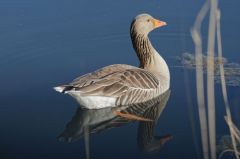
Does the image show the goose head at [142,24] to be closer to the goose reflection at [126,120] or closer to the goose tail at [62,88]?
the goose reflection at [126,120]

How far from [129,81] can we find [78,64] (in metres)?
0.81

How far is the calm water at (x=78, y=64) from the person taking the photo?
4.25 metres

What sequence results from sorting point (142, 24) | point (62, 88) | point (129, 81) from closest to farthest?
point (62, 88) → point (129, 81) → point (142, 24)

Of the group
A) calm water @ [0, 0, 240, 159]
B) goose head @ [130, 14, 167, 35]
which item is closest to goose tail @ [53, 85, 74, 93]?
calm water @ [0, 0, 240, 159]

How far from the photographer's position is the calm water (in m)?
4.25

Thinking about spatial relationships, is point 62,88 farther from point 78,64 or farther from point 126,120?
point 78,64

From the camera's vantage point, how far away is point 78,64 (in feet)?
18.9

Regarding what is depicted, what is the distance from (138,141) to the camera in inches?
170

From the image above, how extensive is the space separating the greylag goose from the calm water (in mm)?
186

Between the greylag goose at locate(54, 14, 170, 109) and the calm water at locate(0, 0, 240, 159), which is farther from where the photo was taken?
the greylag goose at locate(54, 14, 170, 109)

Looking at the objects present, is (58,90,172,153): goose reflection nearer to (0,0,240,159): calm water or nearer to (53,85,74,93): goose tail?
(0,0,240,159): calm water

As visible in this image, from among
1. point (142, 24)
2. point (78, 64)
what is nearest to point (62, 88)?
point (78, 64)

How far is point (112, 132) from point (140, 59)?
4.55 ft

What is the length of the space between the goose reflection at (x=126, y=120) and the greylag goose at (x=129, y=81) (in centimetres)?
8
